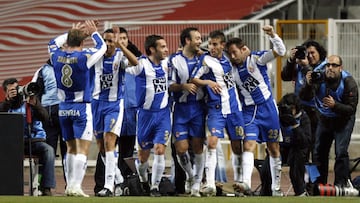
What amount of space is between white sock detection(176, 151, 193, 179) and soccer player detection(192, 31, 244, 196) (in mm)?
374

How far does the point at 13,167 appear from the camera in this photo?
20.3m

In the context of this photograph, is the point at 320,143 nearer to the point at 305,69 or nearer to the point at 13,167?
the point at 305,69

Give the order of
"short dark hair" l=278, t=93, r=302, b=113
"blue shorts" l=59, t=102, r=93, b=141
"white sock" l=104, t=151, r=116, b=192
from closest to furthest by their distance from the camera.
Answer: "blue shorts" l=59, t=102, r=93, b=141 → "white sock" l=104, t=151, r=116, b=192 → "short dark hair" l=278, t=93, r=302, b=113

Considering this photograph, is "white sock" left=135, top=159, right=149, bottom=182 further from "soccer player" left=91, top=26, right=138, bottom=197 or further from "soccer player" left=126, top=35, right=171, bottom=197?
"soccer player" left=91, top=26, right=138, bottom=197

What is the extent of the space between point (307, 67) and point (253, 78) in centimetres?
105

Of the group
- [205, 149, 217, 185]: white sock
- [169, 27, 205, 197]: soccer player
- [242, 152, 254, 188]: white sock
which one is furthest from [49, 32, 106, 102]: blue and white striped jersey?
[242, 152, 254, 188]: white sock

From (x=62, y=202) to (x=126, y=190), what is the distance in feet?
10.2

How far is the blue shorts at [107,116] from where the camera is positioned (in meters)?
21.3

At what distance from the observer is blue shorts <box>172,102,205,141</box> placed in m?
21.7

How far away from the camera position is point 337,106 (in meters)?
21.7

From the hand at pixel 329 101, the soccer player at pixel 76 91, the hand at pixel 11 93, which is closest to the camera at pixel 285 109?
the hand at pixel 329 101

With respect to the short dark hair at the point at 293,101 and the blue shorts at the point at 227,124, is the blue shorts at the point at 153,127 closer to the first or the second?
the blue shorts at the point at 227,124

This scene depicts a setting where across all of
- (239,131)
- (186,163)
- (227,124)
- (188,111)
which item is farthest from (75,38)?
(239,131)

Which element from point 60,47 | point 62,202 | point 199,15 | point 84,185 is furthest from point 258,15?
Answer: point 62,202
